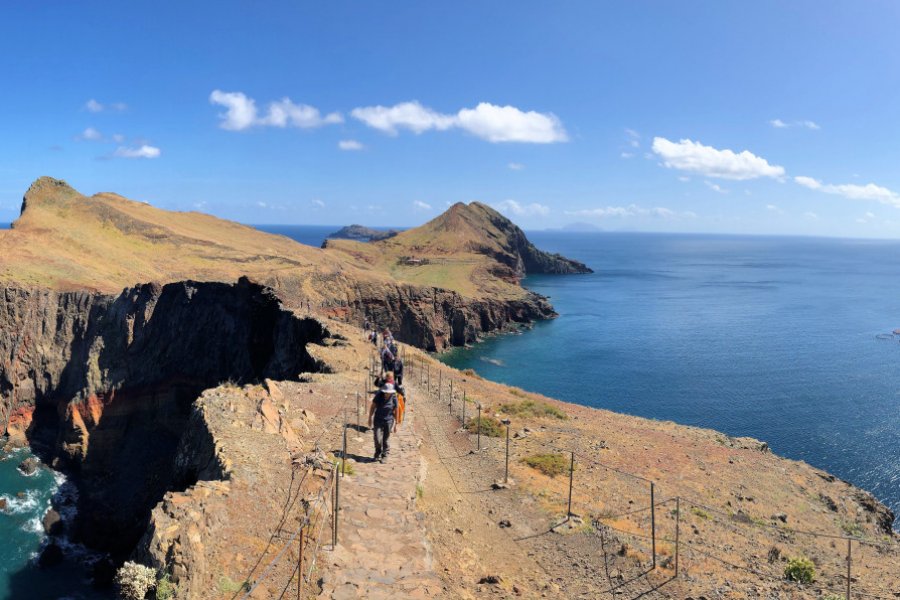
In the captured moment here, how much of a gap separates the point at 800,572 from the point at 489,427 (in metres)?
12.9

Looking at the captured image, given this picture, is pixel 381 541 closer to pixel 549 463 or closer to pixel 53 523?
pixel 549 463

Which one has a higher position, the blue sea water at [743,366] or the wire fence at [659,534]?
the wire fence at [659,534]

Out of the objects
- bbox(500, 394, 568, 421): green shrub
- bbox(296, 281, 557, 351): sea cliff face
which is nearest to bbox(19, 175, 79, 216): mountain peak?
bbox(296, 281, 557, 351): sea cliff face

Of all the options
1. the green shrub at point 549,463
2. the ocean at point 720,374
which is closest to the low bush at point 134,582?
the green shrub at point 549,463

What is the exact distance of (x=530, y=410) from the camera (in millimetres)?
30453

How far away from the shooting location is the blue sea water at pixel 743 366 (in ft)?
173

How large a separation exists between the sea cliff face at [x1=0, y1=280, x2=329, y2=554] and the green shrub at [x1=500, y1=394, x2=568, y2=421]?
2767 centimetres

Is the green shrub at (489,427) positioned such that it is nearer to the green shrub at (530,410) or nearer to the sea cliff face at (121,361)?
the green shrub at (530,410)

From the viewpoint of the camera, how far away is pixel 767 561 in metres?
15.4

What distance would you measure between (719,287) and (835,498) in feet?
521

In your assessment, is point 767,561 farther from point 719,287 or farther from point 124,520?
point 719,287

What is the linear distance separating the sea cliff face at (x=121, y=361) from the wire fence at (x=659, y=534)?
3410 cm

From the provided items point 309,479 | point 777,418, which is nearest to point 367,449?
point 309,479

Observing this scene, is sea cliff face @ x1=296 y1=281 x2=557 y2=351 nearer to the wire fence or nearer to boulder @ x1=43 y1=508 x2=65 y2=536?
boulder @ x1=43 y1=508 x2=65 y2=536
